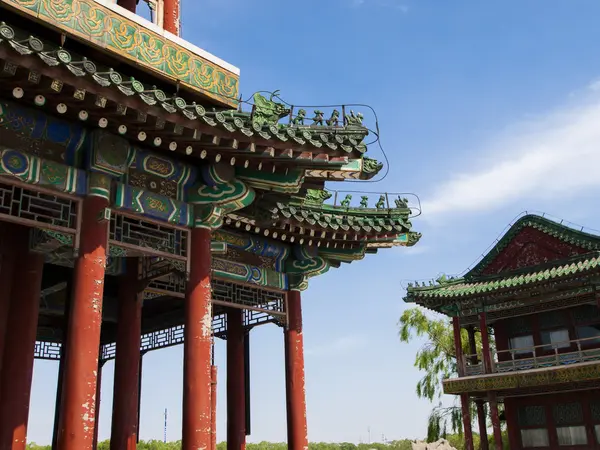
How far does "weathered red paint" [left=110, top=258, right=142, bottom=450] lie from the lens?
12773 millimetres

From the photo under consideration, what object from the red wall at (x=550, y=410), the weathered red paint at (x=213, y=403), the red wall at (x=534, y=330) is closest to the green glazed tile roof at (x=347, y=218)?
the weathered red paint at (x=213, y=403)

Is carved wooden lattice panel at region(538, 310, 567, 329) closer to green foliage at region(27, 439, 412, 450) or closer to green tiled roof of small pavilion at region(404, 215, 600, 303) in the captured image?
green tiled roof of small pavilion at region(404, 215, 600, 303)

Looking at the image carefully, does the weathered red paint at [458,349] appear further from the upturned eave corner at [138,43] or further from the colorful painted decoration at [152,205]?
the colorful painted decoration at [152,205]

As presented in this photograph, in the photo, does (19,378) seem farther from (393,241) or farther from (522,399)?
(522,399)

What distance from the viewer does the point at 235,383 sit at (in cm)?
1617

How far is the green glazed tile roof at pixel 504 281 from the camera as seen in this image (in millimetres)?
26812

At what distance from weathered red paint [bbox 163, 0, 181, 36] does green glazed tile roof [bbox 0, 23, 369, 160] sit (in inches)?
104

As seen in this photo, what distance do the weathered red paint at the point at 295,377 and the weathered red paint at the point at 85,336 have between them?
584 centimetres

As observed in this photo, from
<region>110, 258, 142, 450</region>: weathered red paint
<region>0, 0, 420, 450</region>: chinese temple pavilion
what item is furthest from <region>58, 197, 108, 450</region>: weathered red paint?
Answer: <region>110, 258, 142, 450</region>: weathered red paint

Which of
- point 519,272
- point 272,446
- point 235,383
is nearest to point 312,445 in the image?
point 272,446

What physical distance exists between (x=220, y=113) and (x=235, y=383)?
8401 mm

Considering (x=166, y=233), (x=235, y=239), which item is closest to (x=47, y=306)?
(x=235, y=239)

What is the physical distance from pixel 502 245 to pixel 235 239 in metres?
20.9

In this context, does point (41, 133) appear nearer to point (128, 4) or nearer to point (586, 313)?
point (128, 4)
